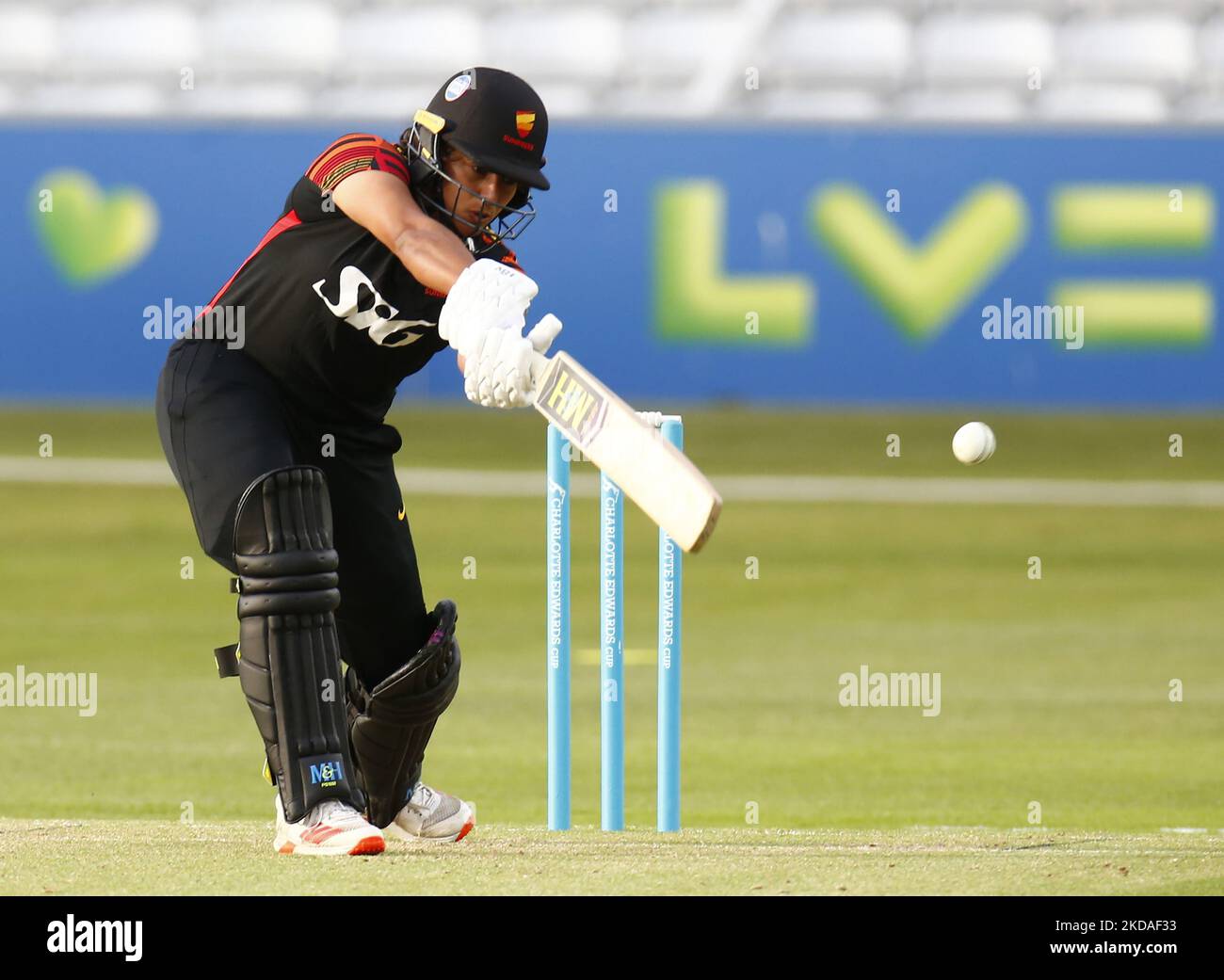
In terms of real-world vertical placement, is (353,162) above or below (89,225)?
below

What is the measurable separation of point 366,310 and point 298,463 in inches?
13.6

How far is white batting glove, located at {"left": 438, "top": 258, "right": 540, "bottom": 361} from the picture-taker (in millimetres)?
3131

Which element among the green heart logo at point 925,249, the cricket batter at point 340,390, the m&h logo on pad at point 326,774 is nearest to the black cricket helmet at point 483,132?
the cricket batter at point 340,390

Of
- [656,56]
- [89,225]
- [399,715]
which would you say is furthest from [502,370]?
[656,56]

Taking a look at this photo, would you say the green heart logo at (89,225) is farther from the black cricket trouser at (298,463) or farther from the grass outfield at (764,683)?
the black cricket trouser at (298,463)

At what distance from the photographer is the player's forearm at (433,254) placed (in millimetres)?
3207

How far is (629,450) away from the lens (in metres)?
3.12

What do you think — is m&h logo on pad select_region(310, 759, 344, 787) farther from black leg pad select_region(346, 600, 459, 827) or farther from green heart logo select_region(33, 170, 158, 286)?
green heart logo select_region(33, 170, 158, 286)

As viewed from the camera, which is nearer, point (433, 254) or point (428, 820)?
point (433, 254)

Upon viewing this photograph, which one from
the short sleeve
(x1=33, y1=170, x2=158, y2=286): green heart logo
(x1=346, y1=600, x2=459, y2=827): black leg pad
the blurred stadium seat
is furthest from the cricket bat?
the blurred stadium seat

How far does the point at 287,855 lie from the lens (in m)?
3.46

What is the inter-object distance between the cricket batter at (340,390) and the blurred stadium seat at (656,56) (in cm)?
1322

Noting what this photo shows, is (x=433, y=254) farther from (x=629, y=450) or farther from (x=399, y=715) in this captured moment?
(x=399, y=715)

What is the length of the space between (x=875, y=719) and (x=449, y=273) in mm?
4914
